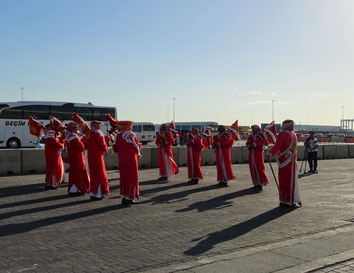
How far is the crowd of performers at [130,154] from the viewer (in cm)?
→ 990

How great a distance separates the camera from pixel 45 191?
480 inches

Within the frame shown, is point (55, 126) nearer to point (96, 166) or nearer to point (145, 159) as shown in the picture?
point (96, 166)

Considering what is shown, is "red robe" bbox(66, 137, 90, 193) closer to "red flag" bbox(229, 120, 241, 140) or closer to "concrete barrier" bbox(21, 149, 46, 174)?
"red flag" bbox(229, 120, 241, 140)

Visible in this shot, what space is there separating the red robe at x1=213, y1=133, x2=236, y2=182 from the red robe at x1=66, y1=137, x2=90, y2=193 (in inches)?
175

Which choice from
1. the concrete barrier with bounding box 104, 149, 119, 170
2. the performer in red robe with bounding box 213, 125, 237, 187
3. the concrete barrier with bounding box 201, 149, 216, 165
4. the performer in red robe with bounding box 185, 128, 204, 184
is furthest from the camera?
the concrete barrier with bounding box 201, 149, 216, 165

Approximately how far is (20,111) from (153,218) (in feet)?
84.7

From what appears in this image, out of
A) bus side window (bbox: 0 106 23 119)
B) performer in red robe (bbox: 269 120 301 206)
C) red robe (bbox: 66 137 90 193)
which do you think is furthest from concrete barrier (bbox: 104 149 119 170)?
bus side window (bbox: 0 106 23 119)

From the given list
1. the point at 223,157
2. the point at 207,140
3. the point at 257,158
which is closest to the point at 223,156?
the point at 223,157

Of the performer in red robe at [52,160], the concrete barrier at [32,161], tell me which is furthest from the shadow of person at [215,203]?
the concrete barrier at [32,161]

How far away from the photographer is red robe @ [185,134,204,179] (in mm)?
14500

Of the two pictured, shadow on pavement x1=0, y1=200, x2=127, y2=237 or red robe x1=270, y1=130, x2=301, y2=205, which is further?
red robe x1=270, y1=130, x2=301, y2=205

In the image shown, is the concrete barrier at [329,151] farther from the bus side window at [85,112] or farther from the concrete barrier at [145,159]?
the bus side window at [85,112]

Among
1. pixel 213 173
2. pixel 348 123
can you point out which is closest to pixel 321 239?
pixel 213 173

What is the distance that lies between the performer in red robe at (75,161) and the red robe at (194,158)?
13.6ft
